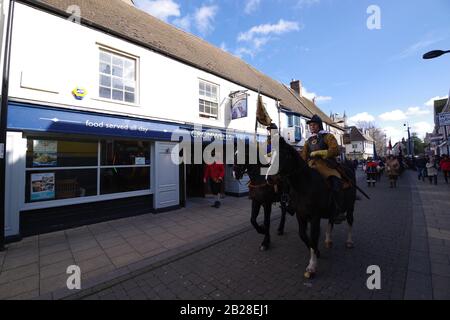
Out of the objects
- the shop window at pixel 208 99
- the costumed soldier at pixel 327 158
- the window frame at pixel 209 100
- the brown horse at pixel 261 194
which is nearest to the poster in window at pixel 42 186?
the brown horse at pixel 261 194

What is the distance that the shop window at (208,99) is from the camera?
373 inches

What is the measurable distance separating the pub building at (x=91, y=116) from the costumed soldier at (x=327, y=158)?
5.20 meters

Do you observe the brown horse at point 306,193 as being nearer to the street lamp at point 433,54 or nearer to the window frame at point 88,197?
the window frame at point 88,197

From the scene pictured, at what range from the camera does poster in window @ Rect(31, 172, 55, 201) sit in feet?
17.7

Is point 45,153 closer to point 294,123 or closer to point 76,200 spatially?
point 76,200

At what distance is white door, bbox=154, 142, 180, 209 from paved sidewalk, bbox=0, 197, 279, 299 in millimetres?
688

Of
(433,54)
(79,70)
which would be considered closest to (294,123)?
(433,54)

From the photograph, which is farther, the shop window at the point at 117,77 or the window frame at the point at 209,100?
the window frame at the point at 209,100

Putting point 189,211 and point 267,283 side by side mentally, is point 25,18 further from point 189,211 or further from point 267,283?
point 267,283

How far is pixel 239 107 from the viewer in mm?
10016

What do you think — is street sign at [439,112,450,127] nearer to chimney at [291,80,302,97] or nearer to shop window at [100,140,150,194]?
shop window at [100,140,150,194]

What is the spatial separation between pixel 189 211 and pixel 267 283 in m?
4.95

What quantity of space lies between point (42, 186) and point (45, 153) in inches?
34.1

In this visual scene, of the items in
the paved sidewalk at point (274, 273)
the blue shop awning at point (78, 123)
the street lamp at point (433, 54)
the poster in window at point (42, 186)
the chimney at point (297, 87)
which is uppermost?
the chimney at point (297, 87)
